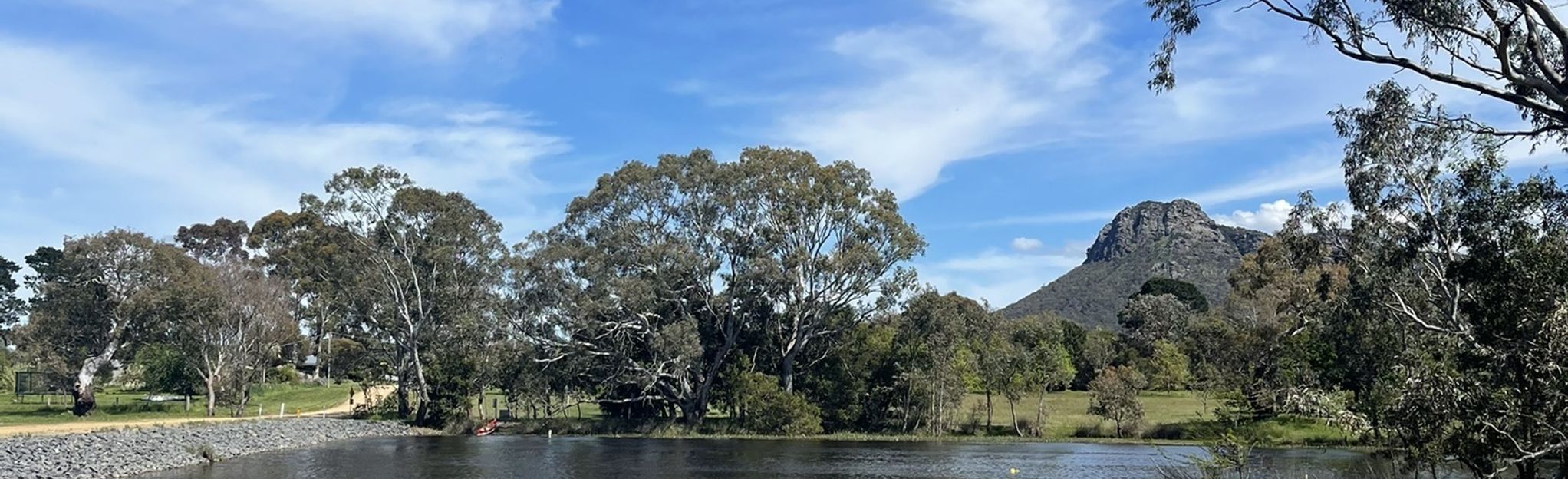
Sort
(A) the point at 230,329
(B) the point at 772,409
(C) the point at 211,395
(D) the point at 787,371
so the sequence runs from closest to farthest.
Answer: (B) the point at 772,409
(C) the point at 211,395
(D) the point at 787,371
(A) the point at 230,329

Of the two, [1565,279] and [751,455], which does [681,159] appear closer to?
[751,455]

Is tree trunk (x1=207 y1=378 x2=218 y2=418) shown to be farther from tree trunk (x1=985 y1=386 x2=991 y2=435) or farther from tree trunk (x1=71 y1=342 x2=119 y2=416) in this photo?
tree trunk (x1=985 y1=386 x2=991 y2=435)

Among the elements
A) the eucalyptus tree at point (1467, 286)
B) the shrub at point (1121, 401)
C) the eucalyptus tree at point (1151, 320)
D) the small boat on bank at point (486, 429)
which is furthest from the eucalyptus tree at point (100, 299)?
the eucalyptus tree at point (1151, 320)

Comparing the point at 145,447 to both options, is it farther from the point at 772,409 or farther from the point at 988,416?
the point at 988,416

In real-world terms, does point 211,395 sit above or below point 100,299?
below

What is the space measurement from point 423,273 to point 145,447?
2806cm

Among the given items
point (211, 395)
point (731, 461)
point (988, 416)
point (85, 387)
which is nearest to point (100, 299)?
point (85, 387)

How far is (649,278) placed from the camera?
58312mm

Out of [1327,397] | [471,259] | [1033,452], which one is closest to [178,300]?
[471,259]

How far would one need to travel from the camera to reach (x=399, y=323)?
6328cm

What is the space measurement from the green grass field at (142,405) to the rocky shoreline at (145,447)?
8.77 metres

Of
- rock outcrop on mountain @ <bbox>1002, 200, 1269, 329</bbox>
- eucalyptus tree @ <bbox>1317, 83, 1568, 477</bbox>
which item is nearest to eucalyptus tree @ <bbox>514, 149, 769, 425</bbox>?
eucalyptus tree @ <bbox>1317, 83, 1568, 477</bbox>

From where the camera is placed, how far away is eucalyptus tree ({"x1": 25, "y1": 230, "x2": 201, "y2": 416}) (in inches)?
2313

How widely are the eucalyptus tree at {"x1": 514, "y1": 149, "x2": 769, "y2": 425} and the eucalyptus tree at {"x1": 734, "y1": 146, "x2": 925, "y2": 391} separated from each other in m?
0.91
